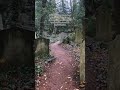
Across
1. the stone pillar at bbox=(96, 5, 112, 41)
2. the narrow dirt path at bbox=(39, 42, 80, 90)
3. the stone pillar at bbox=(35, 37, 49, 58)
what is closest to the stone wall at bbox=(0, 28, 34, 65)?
the stone pillar at bbox=(96, 5, 112, 41)

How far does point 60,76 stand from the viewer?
309 inches

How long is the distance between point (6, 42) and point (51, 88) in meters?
3.05

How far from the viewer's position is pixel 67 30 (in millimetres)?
18109

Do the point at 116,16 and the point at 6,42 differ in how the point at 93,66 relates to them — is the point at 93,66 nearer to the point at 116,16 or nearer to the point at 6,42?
the point at 116,16

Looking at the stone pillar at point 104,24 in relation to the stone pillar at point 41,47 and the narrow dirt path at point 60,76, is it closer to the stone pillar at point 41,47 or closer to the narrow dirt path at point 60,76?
the narrow dirt path at point 60,76

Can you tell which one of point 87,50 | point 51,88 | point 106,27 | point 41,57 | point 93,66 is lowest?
point 51,88

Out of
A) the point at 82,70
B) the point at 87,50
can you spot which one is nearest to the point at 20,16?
the point at 87,50

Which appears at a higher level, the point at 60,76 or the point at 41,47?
the point at 41,47

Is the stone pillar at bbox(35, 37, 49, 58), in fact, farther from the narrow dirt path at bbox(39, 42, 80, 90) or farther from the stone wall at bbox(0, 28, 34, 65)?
the stone wall at bbox(0, 28, 34, 65)

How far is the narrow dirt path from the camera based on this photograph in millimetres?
6887

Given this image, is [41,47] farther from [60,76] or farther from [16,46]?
[16,46]

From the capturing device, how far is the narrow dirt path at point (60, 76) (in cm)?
689

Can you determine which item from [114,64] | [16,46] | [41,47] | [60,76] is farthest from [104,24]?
[41,47]

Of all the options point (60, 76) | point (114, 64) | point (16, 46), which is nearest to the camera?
point (114, 64)
